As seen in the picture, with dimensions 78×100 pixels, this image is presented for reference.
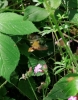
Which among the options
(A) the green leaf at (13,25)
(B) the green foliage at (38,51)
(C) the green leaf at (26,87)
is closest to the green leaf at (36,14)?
(B) the green foliage at (38,51)

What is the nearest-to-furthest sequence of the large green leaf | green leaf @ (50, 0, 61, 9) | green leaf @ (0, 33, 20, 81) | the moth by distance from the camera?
green leaf @ (50, 0, 61, 9)
green leaf @ (0, 33, 20, 81)
the large green leaf
the moth

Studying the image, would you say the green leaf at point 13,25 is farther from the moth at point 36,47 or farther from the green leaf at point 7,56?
the moth at point 36,47

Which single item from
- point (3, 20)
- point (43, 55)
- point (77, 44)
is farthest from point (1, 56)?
point (77, 44)

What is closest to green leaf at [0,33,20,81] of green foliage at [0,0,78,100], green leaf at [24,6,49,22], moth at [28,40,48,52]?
green foliage at [0,0,78,100]

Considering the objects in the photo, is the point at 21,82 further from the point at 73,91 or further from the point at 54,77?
the point at 73,91

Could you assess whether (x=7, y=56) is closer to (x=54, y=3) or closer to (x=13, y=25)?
(x=13, y=25)

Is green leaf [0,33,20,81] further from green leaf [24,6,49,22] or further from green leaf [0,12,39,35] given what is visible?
green leaf [24,6,49,22]
